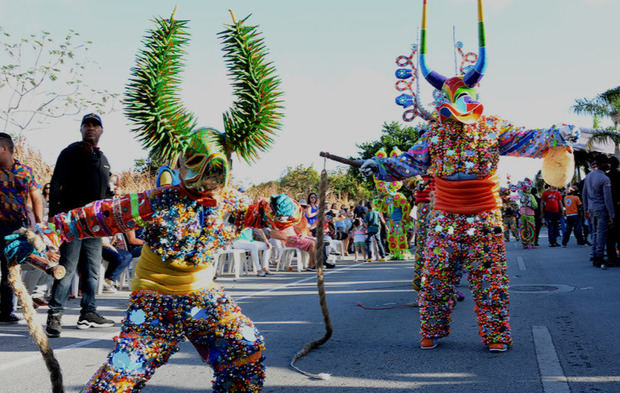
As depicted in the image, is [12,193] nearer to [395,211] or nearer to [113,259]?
[113,259]

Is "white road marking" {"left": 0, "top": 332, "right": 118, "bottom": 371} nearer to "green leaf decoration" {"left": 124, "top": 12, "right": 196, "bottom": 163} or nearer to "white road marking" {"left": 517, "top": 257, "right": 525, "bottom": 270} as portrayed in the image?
"green leaf decoration" {"left": 124, "top": 12, "right": 196, "bottom": 163}

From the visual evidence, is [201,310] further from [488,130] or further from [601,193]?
[601,193]

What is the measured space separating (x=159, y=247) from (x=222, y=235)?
0.33m

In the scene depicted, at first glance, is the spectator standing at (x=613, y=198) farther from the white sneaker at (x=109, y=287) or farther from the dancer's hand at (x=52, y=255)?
the dancer's hand at (x=52, y=255)

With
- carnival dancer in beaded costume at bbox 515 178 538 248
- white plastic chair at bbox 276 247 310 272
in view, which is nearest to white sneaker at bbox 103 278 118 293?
white plastic chair at bbox 276 247 310 272

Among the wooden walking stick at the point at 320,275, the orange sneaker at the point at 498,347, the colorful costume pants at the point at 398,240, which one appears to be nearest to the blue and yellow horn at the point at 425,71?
the wooden walking stick at the point at 320,275

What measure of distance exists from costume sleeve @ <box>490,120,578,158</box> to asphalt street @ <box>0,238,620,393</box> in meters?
1.63

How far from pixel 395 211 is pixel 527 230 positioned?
18.6 ft

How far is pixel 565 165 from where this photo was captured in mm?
4516

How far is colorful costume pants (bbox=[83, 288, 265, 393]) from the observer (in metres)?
2.78

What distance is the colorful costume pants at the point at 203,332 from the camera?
2.78m

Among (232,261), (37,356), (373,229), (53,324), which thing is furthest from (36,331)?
(373,229)

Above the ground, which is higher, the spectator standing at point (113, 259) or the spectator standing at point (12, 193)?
the spectator standing at point (12, 193)

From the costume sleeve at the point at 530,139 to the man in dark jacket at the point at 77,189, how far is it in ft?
12.5
